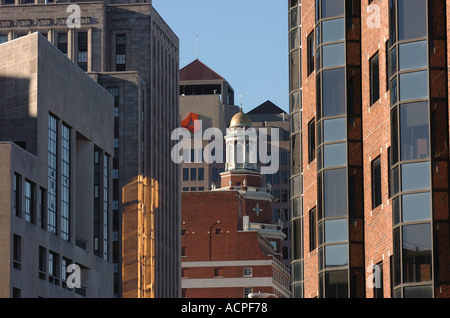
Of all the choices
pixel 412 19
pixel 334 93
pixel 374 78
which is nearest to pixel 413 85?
pixel 412 19

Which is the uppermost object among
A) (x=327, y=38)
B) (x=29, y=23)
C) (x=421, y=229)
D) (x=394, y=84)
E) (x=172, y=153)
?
(x=29, y=23)

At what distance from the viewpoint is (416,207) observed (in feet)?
150

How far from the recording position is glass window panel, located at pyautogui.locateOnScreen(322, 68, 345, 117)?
2127 inches

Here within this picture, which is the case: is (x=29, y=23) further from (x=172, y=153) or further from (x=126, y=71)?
(x=172, y=153)

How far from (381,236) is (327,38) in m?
10.0

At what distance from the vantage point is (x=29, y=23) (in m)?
157

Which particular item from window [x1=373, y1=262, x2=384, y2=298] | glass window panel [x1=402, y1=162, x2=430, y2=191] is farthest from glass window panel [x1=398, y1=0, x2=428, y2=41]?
window [x1=373, y1=262, x2=384, y2=298]

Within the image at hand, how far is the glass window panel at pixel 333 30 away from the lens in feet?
180

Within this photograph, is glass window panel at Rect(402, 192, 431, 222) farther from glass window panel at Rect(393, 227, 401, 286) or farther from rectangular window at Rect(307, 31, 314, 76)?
rectangular window at Rect(307, 31, 314, 76)

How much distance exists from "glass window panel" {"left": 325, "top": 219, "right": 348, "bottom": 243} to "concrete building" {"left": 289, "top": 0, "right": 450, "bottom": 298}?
0.05 metres

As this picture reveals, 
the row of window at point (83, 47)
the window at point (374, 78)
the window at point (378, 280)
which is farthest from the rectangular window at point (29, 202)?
the row of window at point (83, 47)

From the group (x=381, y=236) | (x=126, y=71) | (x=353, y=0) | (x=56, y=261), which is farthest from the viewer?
(x=126, y=71)
